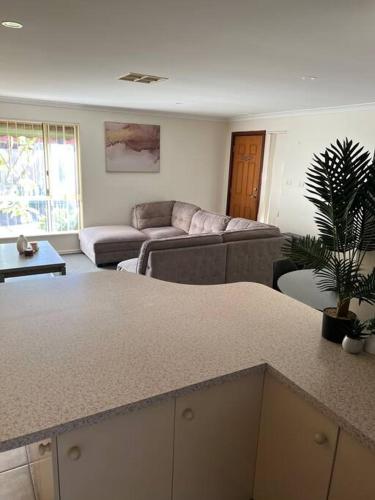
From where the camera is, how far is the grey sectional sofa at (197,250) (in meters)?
3.66

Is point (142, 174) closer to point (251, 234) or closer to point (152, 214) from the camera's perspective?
point (152, 214)

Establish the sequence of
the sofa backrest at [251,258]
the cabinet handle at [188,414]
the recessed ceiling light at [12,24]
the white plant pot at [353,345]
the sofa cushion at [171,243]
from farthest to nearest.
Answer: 1. the sofa backrest at [251,258]
2. the sofa cushion at [171,243]
3. the recessed ceiling light at [12,24]
4. the white plant pot at [353,345]
5. the cabinet handle at [188,414]

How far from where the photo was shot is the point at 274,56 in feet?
8.19

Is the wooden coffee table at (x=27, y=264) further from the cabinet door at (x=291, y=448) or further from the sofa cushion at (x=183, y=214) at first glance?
the cabinet door at (x=291, y=448)

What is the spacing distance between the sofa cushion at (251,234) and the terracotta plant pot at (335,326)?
8.39ft

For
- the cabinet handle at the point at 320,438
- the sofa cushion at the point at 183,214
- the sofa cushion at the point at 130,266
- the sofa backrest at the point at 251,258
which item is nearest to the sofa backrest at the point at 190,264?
the sofa backrest at the point at 251,258

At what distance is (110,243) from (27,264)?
59.8 inches

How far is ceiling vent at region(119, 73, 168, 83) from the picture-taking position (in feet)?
10.7

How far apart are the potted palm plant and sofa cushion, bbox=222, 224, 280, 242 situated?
2.64 meters

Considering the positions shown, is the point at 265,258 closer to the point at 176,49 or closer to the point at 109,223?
the point at 176,49

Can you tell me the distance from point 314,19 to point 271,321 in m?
1.50

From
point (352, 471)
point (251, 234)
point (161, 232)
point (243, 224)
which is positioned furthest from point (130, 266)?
point (352, 471)

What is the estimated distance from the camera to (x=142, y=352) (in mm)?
1358

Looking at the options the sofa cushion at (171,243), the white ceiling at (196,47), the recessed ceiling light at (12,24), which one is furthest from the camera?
the sofa cushion at (171,243)
